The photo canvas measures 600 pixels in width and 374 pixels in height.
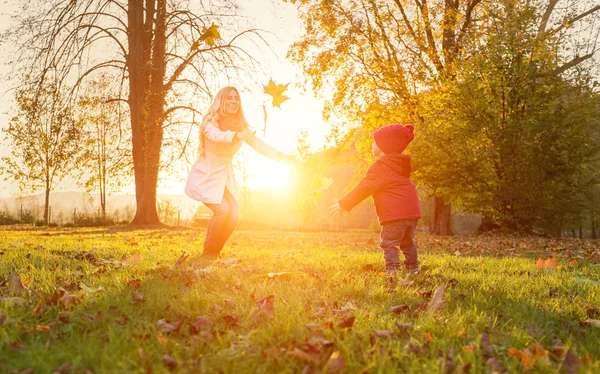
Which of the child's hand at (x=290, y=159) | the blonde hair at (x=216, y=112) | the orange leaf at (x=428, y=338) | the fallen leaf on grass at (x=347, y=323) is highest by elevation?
the blonde hair at (x=216, y=112)

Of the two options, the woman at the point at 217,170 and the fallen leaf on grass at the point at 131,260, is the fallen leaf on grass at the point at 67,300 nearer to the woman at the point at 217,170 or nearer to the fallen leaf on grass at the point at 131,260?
the fallen leaf on grass at the point at 131,260

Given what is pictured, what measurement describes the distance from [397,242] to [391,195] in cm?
53

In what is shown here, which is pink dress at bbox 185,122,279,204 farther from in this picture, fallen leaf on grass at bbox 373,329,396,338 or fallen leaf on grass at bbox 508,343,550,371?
Answer: fallen leaf on grass at bbox 508,343,550,371

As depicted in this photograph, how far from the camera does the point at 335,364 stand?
7.29 feet

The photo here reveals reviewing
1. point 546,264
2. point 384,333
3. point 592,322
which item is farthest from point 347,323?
point 546,264

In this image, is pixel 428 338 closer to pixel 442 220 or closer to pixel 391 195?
pixel 391 195

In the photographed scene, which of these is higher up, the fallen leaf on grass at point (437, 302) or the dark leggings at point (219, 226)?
the dark leggings at point (219, 226)

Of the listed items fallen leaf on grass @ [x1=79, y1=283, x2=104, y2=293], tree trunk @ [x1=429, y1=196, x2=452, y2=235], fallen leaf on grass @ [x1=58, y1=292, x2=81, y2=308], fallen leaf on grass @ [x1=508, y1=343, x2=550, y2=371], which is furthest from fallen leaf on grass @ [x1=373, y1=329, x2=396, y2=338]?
tree trunk @ [x1=429, y1=196, x2=452, y2=235]

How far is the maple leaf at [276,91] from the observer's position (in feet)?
19.9

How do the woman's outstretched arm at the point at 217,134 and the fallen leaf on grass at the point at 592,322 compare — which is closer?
the fallen leaf on grass at the point at 592,322

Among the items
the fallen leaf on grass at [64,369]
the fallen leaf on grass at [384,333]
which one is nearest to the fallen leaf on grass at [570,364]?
the fallen leaf on grass at [384,333]

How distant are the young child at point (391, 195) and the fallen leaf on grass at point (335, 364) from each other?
125 inches

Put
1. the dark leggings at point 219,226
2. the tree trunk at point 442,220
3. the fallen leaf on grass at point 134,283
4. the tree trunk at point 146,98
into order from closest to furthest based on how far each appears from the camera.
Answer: the fallen leaf on grass at point 134,283 < the dark leggings at point 219,226 < the tree trunk at point 146,98 < the tree trunk at point 442,220

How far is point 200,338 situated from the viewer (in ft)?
8.52
